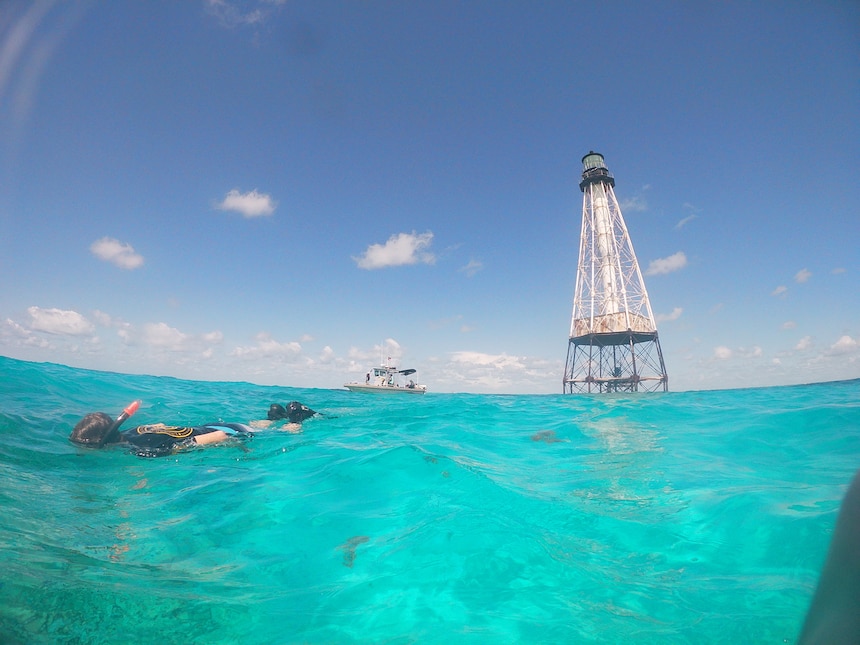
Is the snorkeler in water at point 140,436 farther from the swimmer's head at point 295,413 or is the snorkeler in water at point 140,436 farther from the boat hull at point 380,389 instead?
the boat hull at point 380,389

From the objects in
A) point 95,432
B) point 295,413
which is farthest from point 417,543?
point 295,413

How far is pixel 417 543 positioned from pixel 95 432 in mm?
10222

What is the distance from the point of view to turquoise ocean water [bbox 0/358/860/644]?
3.29 m

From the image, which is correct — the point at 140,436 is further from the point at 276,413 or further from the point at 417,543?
the point at 417,543

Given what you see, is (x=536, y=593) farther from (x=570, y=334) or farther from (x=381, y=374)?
(x=381, y=374)

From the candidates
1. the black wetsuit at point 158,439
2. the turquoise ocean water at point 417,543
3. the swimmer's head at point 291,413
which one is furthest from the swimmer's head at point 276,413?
the turquoise ocean water at point 417,543

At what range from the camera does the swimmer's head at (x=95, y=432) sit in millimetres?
9602

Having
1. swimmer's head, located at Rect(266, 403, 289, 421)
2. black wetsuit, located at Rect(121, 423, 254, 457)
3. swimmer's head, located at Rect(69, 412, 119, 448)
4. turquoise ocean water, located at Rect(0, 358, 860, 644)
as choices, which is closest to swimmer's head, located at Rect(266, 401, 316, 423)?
swimmer's head, located at Rect(266, 403, 289, 421)

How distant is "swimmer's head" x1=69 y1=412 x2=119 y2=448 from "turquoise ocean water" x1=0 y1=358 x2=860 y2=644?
1.62ft

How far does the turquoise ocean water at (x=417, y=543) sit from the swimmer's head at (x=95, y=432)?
1.62ft

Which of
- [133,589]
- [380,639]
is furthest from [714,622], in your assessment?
[133,589]

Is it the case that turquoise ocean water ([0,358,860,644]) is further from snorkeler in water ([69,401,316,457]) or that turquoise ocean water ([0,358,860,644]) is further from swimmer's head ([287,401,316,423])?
swimmer's head ([287,401,316,423])

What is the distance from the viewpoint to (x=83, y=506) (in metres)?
6.12

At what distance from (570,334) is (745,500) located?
3340 cm
